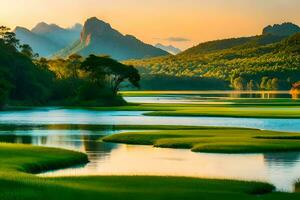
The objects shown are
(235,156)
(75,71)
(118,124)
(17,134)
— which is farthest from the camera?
(75,71)

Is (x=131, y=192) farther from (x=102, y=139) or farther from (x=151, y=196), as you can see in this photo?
(x=102, y=139)

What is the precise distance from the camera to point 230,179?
40.5 m

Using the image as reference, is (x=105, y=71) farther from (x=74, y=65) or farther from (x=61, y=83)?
(x=74, y=65)

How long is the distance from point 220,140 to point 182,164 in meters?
16.2

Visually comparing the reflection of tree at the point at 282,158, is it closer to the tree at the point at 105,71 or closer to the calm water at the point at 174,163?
the calm water at the point at 174,163

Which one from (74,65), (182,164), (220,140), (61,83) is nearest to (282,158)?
(182,164)

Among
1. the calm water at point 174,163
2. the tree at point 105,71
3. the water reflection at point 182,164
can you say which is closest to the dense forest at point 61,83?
the tree at point 105,71

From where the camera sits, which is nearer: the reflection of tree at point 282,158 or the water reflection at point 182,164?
the water reflection at point 182,164

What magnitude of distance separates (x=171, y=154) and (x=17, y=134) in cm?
2487

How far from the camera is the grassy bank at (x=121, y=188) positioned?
32.3 meters

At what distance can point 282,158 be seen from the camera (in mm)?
51906

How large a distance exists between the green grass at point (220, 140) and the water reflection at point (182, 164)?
2.22m

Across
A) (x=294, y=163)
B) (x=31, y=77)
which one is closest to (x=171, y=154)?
(x=294, y=163)

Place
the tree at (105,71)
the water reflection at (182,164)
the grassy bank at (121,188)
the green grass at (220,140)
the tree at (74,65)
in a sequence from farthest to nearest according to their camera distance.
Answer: the tree at (74,65) → the tree at (105,71) → the green grass at (220,140) → the water reflection at (182,164) → the grassy bank at (121,188)
